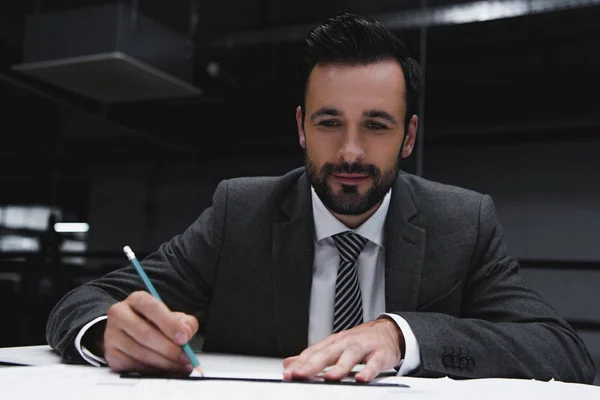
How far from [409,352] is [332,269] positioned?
1.21ft

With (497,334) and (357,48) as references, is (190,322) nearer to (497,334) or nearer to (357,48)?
(497,334)

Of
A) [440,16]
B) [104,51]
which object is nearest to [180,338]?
[104,51]

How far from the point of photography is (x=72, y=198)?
593 centimetres

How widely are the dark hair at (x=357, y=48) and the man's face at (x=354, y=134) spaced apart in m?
0.02

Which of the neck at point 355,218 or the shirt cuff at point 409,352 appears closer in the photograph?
the shirt cuff at point 409,352

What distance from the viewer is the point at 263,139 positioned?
5.14 m

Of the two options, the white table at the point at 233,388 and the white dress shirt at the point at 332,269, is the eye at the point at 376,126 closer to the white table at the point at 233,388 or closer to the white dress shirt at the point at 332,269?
the white dress shirt at the point at 332,269

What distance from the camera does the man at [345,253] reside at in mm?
1084

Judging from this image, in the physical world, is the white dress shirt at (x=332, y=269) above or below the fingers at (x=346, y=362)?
above

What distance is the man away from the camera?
1.08 meters

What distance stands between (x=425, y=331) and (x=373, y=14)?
2.94 meters

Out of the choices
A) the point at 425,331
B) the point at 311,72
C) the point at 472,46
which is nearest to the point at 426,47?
the point at 472,46

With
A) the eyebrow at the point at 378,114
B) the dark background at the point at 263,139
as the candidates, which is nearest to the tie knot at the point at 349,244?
the eyebrow at the point at 378,114

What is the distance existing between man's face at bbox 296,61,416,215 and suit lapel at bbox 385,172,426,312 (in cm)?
9
